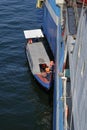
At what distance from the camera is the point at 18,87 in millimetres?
44375

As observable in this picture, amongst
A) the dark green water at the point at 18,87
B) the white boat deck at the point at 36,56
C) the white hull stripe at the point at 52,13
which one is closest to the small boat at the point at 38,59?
the white boat deck at the point at 36,56

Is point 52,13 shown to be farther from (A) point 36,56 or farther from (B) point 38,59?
(B) point 38,59

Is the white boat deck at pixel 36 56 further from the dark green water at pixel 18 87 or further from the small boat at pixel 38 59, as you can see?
the dark green water at pixel 18 87

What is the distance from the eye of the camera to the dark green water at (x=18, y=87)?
37566mm

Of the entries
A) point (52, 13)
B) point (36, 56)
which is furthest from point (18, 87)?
point (52, 13)

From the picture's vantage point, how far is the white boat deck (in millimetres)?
44781

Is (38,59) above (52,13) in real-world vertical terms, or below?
below

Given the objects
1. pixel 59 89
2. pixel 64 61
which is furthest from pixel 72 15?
pixel 59 89

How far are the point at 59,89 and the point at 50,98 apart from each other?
10.4 m

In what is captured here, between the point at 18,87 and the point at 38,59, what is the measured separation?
5.31 m

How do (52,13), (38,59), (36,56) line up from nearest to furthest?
(38,59) < (36,56) < (52,13)

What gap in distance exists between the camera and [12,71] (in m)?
48.5

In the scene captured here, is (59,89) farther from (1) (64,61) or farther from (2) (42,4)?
(2) (42,4)

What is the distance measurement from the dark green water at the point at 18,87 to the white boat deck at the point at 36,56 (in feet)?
7.11
